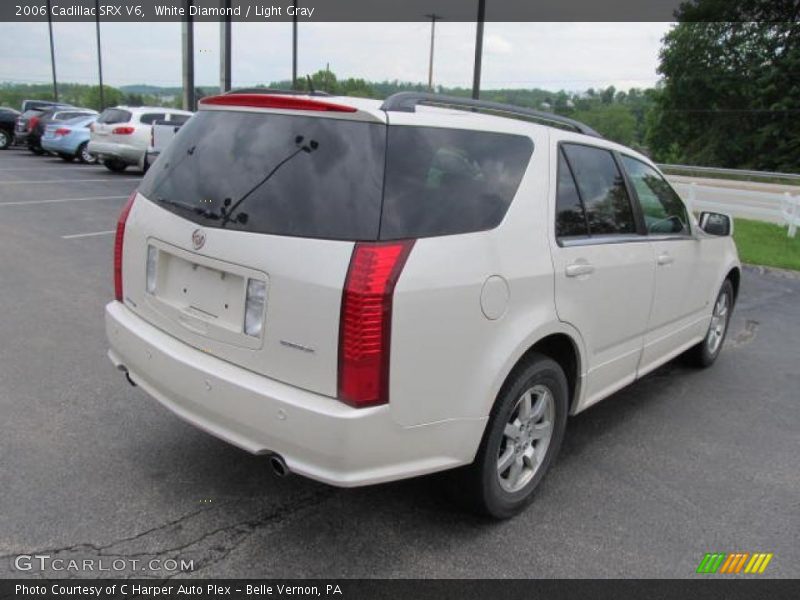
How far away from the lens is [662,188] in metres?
4.57

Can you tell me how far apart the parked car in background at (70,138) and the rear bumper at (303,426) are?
2023 centimetres

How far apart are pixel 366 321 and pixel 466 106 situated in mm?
1459

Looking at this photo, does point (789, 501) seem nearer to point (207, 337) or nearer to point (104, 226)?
point (207, 337)

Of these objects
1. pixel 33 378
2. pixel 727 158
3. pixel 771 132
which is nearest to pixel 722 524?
pixel 33 378

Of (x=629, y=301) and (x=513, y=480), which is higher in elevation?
(x=629, y=301)

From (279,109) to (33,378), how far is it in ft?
9.09

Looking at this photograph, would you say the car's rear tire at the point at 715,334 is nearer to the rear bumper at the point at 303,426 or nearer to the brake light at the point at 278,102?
the rear bumper at the point at 303,426

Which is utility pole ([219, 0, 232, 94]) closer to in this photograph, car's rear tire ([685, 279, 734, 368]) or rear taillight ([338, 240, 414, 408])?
car's rear tire ([685, 279, 734, 368])

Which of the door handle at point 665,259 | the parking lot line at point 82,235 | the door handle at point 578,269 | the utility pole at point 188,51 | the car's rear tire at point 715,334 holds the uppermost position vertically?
the utility pole at point 188,51

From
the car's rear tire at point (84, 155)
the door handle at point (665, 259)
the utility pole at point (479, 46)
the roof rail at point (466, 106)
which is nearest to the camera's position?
the roof rail at point (466, 106)

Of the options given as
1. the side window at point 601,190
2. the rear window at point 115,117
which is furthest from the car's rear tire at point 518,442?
the rear window at point 115,117

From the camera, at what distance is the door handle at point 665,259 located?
4.08 meters

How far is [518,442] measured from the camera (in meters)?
3.17

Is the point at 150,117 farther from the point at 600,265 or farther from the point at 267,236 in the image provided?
the point at 267,236
